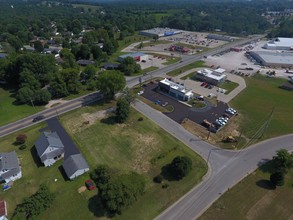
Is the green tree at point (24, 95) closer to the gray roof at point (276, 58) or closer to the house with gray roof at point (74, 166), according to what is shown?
the house with gray roof at point (74, 166)

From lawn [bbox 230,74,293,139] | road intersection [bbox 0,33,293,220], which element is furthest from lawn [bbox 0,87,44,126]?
lawn [bbox 230,74,293,139]

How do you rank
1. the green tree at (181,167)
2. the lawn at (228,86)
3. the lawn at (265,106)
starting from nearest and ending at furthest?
the green tree at (181,167)
the lawn at (265,106)
the lawn at (228,86)

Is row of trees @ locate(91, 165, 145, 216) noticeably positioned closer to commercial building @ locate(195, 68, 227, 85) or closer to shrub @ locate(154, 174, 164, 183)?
shrub @ locate(154, 174, 164, 183)

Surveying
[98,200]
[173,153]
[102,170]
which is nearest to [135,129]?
[173,153]


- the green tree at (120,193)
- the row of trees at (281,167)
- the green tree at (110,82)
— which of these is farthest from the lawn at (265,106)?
the green tree at (110,82)

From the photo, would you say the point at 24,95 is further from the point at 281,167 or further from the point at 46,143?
the point at 281,167
